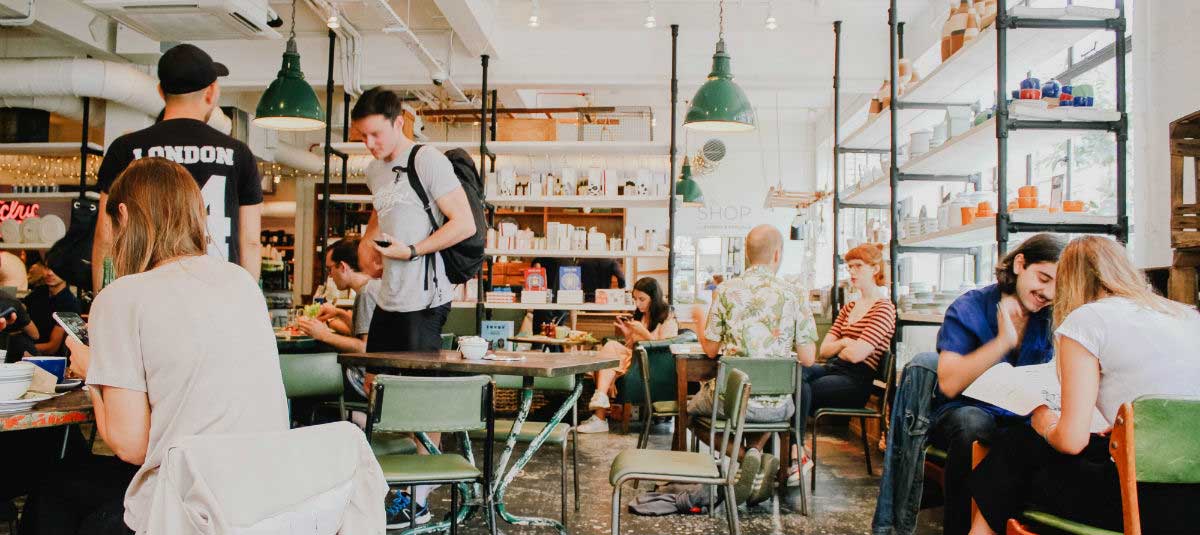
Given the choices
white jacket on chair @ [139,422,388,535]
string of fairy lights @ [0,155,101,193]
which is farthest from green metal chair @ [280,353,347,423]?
string of fairy lights @ [0,155,101,193]

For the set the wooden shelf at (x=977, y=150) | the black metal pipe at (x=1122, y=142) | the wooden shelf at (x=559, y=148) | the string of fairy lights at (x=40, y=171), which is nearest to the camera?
the black metal pipe at (x=1122, y=142)

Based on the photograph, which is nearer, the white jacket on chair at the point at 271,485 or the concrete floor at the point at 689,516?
the white jacket on chair at the point at 271,485

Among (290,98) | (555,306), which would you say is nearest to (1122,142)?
(555,306)

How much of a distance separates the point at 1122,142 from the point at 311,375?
4009mm

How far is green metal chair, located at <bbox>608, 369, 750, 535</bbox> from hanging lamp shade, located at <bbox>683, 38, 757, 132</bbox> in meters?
3.01

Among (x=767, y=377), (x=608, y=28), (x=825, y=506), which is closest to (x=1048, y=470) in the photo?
(x=767, y=377)

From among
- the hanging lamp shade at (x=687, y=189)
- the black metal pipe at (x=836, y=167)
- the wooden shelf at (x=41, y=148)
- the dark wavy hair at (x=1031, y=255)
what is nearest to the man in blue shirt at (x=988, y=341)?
the dark wavy hair at (x=1031, y=255)

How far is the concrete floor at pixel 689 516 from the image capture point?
380 centimetres

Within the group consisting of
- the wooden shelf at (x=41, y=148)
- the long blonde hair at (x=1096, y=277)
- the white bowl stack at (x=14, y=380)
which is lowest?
the white bowl stack at (x=14, y=380)

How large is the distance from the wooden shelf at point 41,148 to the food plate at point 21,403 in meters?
7.38

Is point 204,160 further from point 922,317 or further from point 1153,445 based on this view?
point 922,317

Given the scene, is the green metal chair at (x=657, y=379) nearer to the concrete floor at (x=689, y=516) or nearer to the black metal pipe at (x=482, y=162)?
the concrete floor at (x=689, y=516)

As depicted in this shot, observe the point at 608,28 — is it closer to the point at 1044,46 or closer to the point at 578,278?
the point at 578,278

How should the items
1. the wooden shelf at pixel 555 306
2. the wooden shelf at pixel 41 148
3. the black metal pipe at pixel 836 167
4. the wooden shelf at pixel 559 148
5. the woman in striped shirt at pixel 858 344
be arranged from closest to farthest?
the woman in striped shirt at pixel 858 344 → the black metal pipe at pixel 836 167 → the wooden shelf at pixel 555 306 → the wooden shelf at pixel 559 148 → the wooden shelf at pixel 41 148
